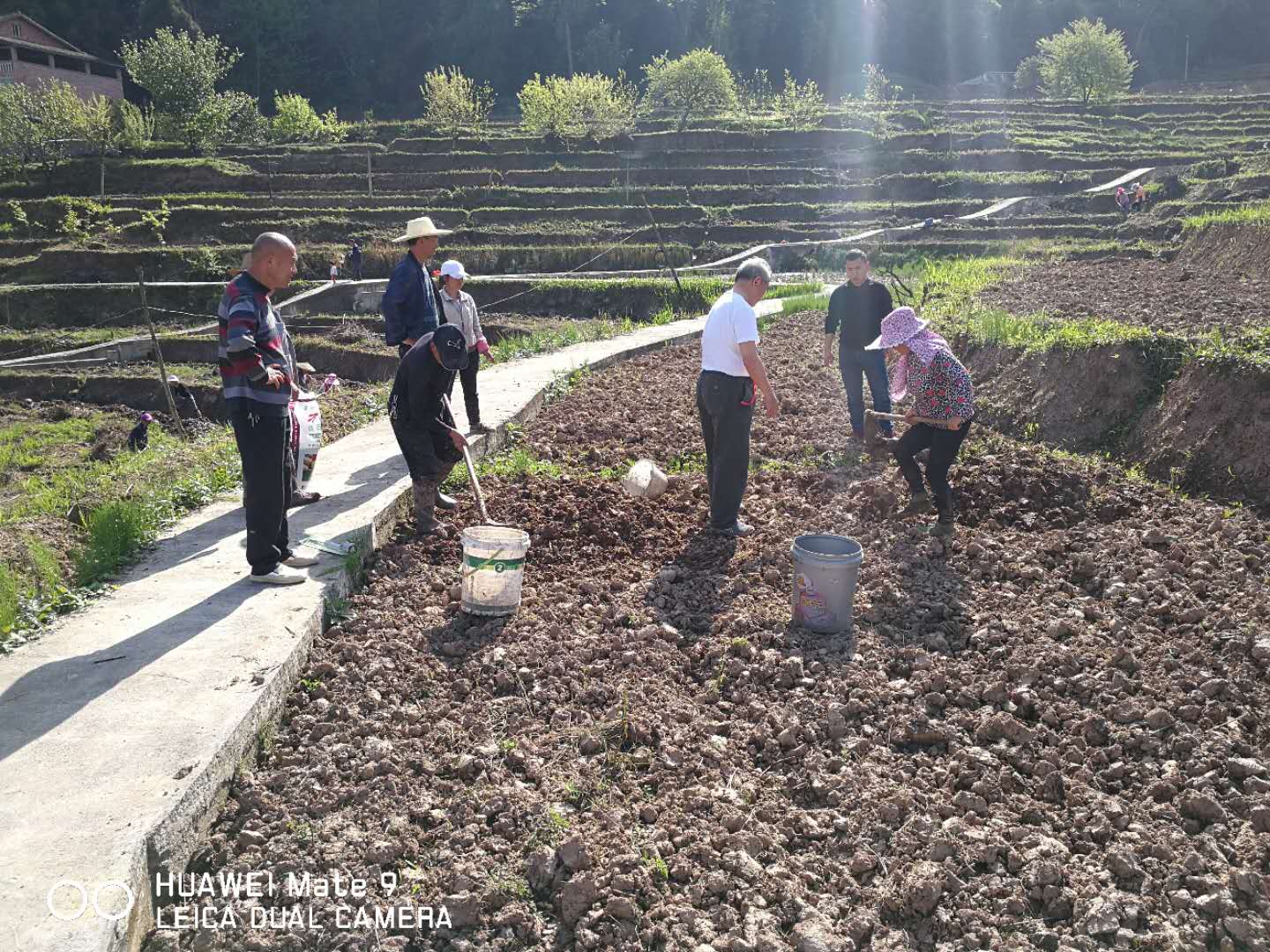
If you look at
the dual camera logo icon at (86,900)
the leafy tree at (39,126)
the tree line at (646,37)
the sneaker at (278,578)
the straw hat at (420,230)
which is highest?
the tree line at (646,37)

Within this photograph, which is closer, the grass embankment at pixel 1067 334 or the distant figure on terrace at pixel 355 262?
the grass embankment at pixel 1067 334

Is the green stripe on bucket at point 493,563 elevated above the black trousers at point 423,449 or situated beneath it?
situated beneath

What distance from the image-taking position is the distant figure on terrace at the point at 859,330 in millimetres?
7555

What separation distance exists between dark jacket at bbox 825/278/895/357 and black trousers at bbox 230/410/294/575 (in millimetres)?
4463

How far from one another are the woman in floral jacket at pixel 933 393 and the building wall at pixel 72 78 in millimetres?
61521

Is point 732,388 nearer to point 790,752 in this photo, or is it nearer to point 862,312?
point 862,312

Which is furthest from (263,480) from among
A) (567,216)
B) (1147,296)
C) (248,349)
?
(567,216)

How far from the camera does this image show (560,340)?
13.9m

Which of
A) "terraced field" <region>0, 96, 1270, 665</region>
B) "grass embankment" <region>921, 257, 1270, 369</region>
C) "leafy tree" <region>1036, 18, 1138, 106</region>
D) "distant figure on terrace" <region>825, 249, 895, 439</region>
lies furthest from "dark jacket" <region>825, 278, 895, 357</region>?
"leafy tree" <region>1036, 18, 1138, 106</region>

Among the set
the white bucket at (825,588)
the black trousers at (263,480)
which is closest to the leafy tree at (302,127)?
the black trousers at (263,480)

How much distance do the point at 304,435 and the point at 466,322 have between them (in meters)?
2.23

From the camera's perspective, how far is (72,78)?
183 ft

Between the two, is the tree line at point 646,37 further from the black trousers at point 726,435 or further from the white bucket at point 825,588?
the white bucket at point 825,588

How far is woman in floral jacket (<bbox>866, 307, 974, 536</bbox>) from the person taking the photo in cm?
563
